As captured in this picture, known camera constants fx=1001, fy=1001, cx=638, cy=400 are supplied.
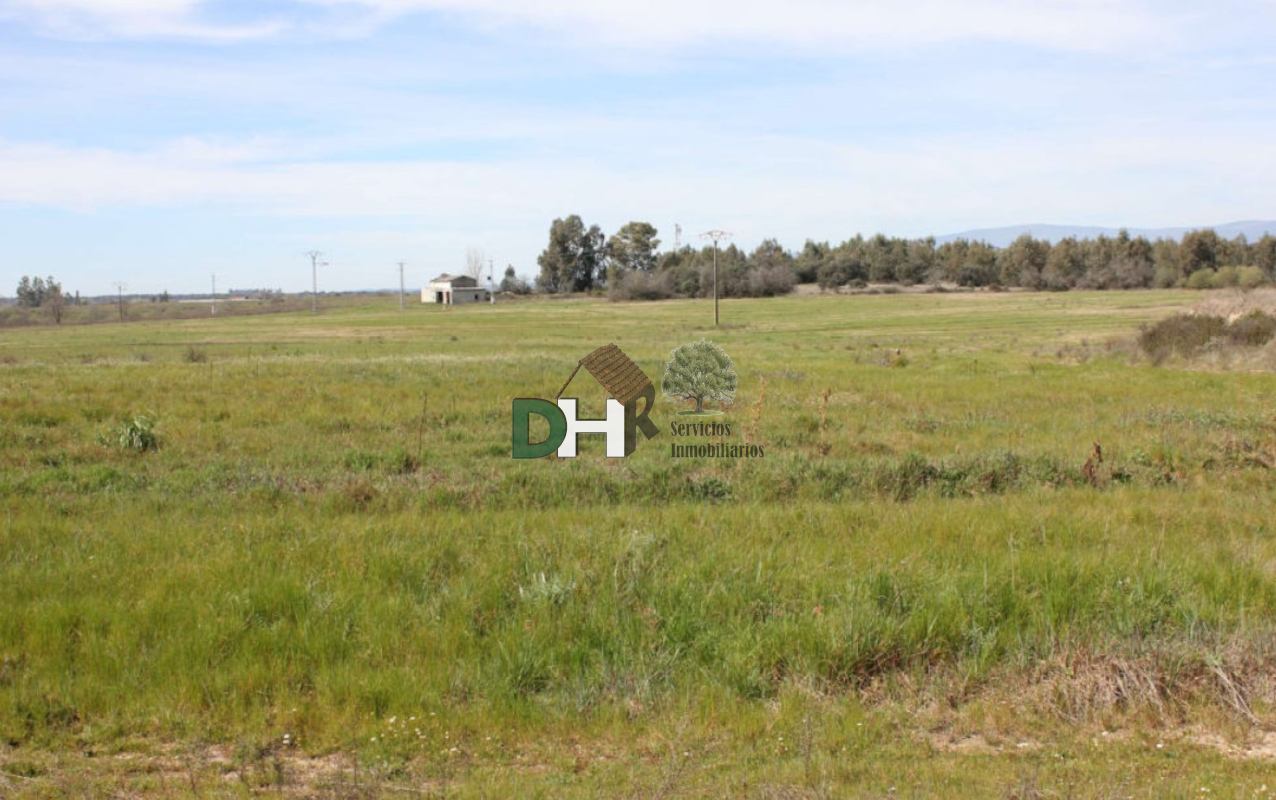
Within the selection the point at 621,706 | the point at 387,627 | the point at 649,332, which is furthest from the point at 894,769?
the point at 649,332

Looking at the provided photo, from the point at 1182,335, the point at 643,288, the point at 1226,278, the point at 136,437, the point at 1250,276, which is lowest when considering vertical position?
the point at 136,437

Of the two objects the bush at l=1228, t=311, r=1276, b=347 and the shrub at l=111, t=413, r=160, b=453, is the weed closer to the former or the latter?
the shrub at l=111, t=413, r=160, b=453

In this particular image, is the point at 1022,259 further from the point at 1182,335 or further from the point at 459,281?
the point at 1182,335

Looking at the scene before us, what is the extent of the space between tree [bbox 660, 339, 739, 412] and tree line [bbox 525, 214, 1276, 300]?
294ft

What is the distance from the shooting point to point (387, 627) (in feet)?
23.0

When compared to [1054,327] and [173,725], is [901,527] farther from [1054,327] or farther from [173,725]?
[1054,327]

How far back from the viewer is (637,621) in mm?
7090

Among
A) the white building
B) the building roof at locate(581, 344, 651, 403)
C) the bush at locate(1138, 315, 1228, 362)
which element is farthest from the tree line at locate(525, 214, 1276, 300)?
the building roof at locate(581, 344, 651, 403)

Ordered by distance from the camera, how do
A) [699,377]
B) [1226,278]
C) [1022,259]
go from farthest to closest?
[1022,259] < [1226,278] < [699,377]

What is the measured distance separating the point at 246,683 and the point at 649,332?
1968 inches

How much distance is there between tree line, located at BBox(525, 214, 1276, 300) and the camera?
109 metres

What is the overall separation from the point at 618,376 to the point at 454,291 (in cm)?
12118

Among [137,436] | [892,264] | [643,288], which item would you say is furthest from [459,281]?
[137,436]

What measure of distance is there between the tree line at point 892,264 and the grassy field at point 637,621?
3918 inches
